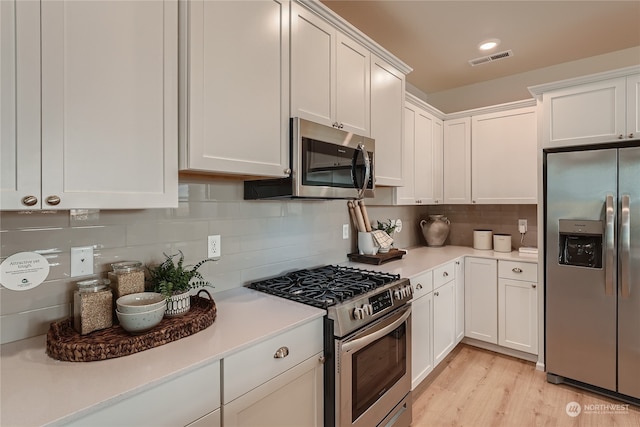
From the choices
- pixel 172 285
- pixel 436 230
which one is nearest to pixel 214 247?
pixel 172 285

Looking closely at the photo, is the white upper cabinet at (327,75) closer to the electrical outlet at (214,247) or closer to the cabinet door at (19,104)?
the electrical outlet at (214,247)

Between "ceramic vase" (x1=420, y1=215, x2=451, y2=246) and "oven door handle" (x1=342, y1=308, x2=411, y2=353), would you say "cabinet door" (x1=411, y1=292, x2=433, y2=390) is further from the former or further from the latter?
"ceramic vase" (x1=420, y1=215, x2=451, y2=246)

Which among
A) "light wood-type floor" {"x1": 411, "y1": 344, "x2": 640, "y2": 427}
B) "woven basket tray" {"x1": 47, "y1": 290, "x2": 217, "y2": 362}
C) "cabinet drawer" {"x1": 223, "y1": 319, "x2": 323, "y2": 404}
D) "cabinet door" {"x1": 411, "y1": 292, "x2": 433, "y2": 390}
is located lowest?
"light wood-type floor" {"x1": 411, "y1": 344, "x2": 640, "y2": 427}

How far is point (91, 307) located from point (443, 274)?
235 centimetres

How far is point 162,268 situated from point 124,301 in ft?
0.71

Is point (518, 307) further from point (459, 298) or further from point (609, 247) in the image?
point (609, 247)

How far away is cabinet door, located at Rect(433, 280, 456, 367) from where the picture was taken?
2.50 meters

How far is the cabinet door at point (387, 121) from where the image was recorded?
229cm

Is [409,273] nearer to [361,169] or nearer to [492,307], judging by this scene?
[361,169]

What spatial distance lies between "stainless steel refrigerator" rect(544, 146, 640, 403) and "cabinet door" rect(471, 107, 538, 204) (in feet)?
1.64

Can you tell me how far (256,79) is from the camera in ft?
4.89

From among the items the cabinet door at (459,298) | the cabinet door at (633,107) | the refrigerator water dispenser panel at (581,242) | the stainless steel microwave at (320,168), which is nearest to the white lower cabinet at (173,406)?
the stainless steel microwave at (320,168)

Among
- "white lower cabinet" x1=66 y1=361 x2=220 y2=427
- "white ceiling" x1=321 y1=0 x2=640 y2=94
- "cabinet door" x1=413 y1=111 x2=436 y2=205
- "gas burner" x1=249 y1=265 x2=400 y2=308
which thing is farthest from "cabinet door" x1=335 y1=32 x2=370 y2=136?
"white lower cabinet" x1=66 y1=361 x2=220 y2=427

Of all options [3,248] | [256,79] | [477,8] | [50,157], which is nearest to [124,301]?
→ [3,248]
